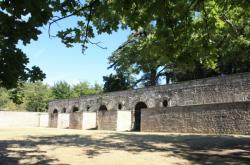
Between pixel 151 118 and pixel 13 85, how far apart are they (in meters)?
19.2

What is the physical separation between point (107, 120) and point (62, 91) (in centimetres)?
3747

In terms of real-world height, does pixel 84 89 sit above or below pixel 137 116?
above

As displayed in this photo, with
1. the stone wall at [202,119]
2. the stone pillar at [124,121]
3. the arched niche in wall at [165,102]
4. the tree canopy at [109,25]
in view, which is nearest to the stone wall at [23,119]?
the stone pillar at [124,121]

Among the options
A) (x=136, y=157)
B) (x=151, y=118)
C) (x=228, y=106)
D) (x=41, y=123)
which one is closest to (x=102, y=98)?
(x=41, y=123)

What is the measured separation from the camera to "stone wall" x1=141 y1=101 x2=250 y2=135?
62.5ft

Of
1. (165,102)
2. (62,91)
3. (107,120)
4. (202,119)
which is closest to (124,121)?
(107,120)

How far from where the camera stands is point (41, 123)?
142 feet

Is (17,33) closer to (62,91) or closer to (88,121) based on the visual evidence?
(88,121)

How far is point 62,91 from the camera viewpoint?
6606cm

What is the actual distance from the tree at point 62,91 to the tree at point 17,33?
59518mm

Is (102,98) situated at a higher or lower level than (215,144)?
higher

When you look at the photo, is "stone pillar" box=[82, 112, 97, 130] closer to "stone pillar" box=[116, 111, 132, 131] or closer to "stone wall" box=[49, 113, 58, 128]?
"stone pillar" box=[116, 111, 132, 131]

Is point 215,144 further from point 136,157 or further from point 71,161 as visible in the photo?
point 71,161

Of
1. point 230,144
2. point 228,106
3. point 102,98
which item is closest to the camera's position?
point 230,144
